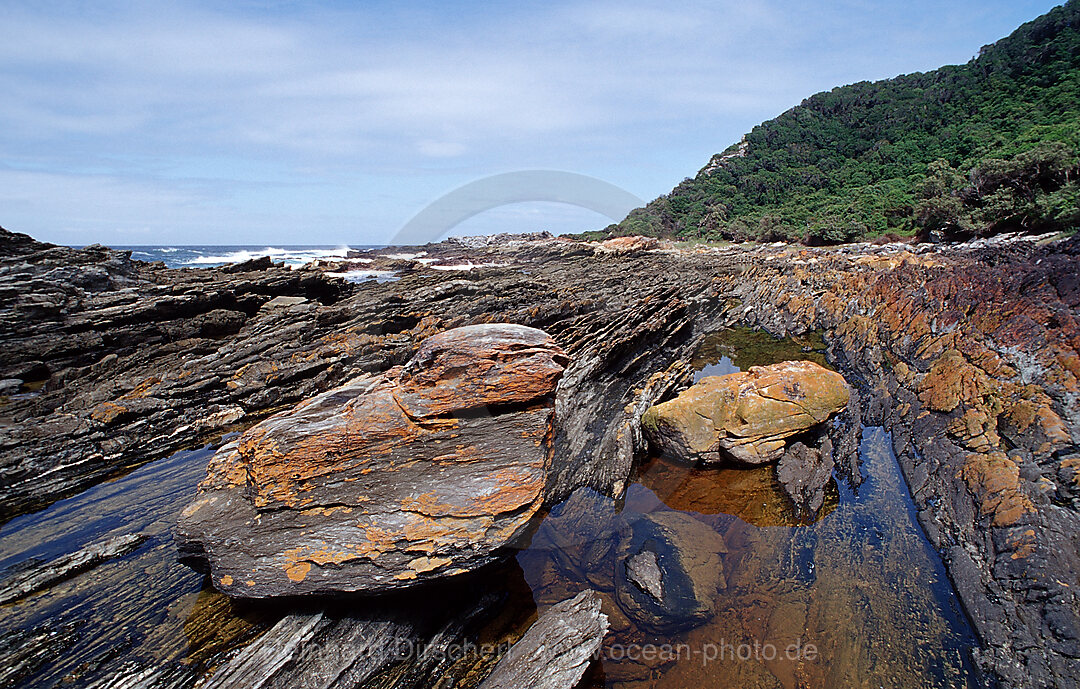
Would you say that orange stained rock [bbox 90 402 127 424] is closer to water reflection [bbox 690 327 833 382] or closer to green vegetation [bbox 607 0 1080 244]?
water reflection [bbox 690 327 833 382]

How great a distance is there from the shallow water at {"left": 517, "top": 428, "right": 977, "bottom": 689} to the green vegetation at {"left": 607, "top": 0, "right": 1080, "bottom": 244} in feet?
103

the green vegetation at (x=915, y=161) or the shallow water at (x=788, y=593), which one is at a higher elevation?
the green vegetation at (x=915, y=161)

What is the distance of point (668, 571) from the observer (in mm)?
6844

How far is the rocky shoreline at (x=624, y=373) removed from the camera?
6.84 metres

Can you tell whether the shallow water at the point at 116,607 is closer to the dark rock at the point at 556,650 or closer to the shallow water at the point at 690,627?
the shallow water at the point at 690,627

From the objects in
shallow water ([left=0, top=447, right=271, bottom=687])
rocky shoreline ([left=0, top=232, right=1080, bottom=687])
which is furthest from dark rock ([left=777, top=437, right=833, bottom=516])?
shallow water ([left=0, top=447, right=271, bottom=687])

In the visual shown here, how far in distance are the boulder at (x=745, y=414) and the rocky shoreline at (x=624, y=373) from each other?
1.03 meters

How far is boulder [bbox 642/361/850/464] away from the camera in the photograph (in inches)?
387

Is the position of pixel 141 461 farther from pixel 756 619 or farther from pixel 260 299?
pixel 756 619

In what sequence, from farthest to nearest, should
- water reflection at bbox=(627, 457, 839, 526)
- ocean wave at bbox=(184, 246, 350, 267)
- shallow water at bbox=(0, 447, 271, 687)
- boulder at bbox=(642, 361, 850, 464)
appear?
1. ocean wave at bbox=(184, 246, 350, 267)
2. boulder at bbox=(642, 361, 850, 464)
3. water reflection at bbox=(627, 457, 839, 526)
4. shallow water at bbox=(0, 447, 271, 687)

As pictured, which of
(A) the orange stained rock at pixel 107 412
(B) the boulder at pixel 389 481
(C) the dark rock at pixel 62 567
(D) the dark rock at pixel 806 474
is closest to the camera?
(B) the boulder at pixel 389 481

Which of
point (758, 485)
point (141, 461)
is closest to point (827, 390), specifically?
point (758, 485)

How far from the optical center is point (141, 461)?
33.7 feet

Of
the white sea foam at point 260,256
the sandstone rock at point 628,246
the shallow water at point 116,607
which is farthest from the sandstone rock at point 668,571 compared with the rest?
the sandstone rock at point 628,246
